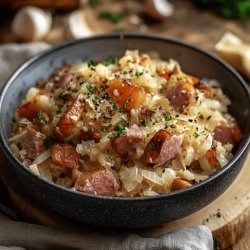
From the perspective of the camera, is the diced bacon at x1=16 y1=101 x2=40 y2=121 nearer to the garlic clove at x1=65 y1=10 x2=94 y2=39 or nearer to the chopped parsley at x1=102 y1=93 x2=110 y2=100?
the chopped parsley at x1=102 y1=93 x2=110 y2=100

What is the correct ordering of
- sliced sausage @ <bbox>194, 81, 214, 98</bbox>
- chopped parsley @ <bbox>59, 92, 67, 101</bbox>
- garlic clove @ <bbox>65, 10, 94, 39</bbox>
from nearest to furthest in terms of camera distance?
chopped parsley @ <bbox>59, 92, 67, 101</bbox> < sliced sausage @ <bbox>194, 81, 214, 98</bbox> < garlic clove @ <bbox>65, 10, 94, 39</bbox>

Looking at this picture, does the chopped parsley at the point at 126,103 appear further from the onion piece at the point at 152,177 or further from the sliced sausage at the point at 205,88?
the sliced sausage at the point at 205,88

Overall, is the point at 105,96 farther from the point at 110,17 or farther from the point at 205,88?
the point at 110,17

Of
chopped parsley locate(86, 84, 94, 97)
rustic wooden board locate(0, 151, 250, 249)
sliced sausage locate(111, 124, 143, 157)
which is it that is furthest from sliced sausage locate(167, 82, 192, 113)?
rustic wooden board locate(0, 151, 250, 249)

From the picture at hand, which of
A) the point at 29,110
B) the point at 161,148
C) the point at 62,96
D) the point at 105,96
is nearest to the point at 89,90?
the point at 105,96

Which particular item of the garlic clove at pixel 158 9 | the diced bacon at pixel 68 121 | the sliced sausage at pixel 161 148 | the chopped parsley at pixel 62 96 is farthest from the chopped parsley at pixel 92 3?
the sliced sausage at pixel 161 148

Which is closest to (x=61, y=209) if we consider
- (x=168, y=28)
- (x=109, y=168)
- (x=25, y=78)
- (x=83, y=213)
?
(x=83, y=213)
